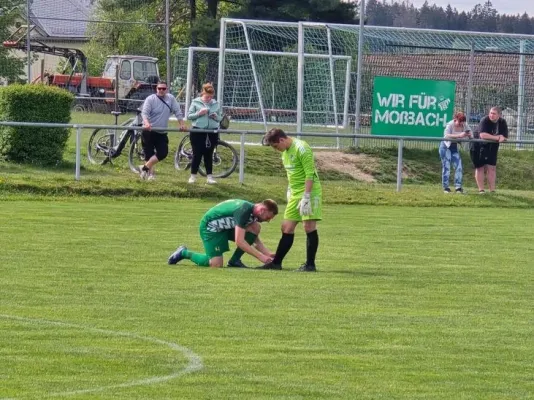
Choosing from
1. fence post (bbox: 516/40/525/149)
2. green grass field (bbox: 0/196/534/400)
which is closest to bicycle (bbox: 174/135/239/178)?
green grass field (bbox: 0/196/534/400)

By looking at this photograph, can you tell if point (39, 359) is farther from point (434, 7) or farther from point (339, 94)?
point (434, 7)

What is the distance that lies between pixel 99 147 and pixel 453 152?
6873 millimetres

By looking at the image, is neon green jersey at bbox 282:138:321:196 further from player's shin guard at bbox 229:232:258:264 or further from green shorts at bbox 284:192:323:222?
player's shin guard at bbox 229:232:258:264

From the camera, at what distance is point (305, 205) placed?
1415 centimetres

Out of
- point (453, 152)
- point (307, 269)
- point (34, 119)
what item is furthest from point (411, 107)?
point (307, 269)

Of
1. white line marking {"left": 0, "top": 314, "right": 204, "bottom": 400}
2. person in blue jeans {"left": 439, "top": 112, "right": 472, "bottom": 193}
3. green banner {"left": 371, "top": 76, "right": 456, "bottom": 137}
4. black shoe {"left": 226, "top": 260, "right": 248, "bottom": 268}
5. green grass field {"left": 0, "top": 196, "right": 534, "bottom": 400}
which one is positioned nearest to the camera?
white line marking {"left": 0, "top": 314, "right": 204, "bottom": 400}

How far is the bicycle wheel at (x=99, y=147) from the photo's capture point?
26.3 meters

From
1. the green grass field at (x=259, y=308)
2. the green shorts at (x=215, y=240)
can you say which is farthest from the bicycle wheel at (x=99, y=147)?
the green shorts at (x=215, y=240)

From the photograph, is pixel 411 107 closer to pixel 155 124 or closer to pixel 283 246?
pixel 155 124

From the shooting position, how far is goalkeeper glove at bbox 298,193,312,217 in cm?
1412

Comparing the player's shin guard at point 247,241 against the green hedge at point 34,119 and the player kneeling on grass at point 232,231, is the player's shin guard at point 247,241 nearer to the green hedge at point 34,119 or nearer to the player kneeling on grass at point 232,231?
the player kneeling on grass at point 232,231

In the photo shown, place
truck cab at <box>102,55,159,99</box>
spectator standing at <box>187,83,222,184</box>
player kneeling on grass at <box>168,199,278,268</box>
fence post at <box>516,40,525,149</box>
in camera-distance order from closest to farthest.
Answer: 1. player kneeling on grass at <box>168,199,278,268</box>
2. spectator standing at <box>187,83,222,184</box>
3. fence post at <box>516,40,525,149</box>
4. truck cab at <box>102,55,159,99</box>

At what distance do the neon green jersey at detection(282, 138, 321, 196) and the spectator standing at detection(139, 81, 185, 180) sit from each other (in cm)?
950

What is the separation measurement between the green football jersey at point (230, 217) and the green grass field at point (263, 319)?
1.62ft
